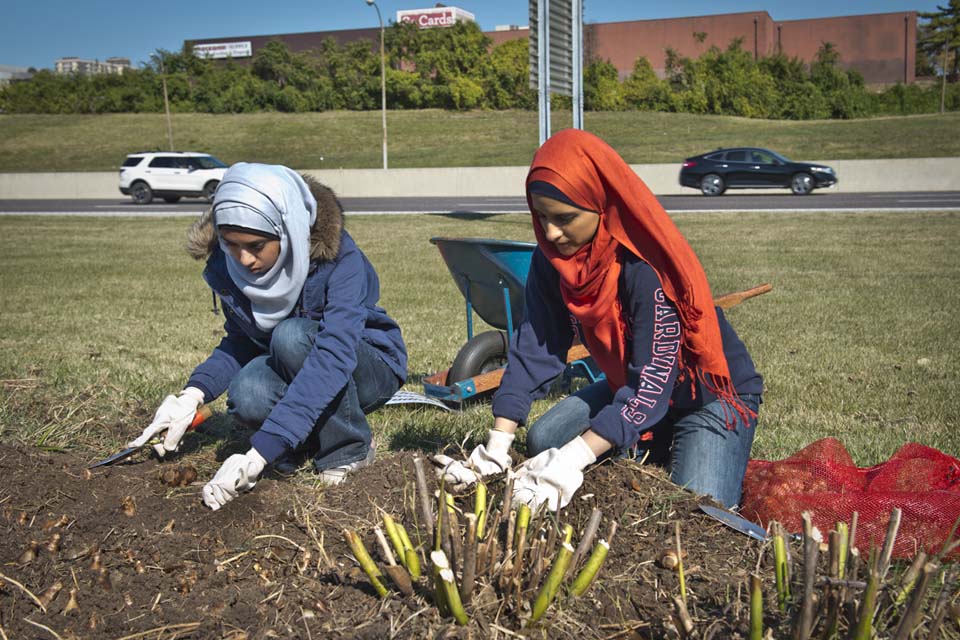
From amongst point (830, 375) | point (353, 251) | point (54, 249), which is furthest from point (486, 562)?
point (54, 249)

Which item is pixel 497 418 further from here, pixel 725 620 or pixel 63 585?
pixel 63 585

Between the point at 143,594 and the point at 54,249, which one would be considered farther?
the point at 54,249

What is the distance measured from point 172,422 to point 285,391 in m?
0.41

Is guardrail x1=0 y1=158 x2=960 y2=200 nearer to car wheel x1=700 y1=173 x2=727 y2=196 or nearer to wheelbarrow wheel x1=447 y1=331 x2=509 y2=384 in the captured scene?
car wheel x1=700 y1=173 x2=727 y2=196

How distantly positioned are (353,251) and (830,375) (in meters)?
3.15

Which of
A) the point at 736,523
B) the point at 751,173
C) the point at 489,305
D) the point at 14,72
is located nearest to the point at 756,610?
the point at 736,523

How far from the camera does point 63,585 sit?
7.48ft

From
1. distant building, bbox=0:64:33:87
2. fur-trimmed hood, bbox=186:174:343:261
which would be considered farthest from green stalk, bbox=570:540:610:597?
distant building, bbox=0:64:33:87

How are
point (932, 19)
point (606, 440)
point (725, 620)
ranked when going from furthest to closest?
point (932, 19) < point (606, 440) < point (725, 620)

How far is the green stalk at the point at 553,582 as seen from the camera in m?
1.82

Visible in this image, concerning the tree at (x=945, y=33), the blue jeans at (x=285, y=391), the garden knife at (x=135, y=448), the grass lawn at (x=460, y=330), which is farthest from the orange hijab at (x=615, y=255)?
the tree at (x=945, y=33)

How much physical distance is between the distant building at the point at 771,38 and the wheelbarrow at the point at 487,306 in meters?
56.4

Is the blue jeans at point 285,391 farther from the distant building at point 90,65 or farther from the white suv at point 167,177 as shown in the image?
the distant building at point 90,65

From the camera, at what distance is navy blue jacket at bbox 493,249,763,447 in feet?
8.39
